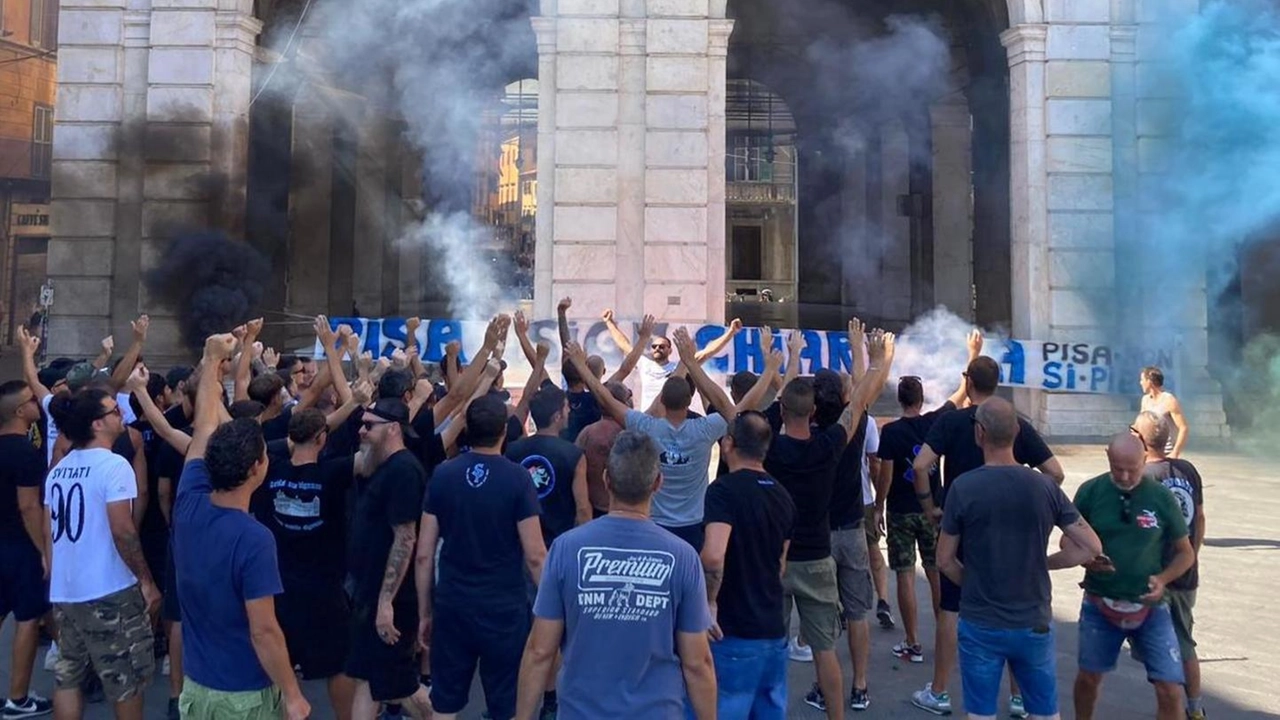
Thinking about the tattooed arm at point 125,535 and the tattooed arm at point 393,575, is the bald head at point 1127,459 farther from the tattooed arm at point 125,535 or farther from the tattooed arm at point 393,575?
the tattooed arm at point 125,535

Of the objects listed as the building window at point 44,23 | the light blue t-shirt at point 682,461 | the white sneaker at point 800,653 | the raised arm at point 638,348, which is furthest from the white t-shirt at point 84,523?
the building window at point 44,23

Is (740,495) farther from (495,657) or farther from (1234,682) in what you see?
(1234,682)

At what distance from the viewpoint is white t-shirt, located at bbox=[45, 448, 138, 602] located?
12.5ft

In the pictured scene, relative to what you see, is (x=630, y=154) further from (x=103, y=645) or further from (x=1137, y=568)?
(x=103, y=645)

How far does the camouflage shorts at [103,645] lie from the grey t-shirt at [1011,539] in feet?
12.3

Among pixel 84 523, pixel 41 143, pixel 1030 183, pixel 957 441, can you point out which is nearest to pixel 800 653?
pixel 957 441

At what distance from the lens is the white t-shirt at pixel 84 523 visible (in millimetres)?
3814

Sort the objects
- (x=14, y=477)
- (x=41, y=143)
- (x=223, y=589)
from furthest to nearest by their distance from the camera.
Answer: (x=41, y=143), (x=14, y=477), (x=223, y=589)

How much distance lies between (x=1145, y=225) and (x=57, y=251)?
54.5 feet

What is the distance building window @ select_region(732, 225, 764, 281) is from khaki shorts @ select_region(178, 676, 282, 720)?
35773 millimetres

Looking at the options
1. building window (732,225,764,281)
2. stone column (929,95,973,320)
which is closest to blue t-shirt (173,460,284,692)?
stone column (929,95,973,320)

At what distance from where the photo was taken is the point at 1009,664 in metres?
3.59

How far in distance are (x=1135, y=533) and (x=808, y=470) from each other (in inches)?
59.3

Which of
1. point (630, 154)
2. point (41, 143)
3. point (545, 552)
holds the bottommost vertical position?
point (545, 552)
